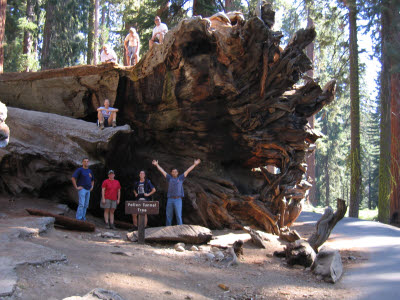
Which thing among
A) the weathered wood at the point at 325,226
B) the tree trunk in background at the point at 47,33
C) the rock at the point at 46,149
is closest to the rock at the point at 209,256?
the weathered wood at the point at 325,226

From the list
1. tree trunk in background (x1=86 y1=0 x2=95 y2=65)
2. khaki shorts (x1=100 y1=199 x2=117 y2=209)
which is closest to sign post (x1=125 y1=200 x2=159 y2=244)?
khaki shorts (x1=100 y1=199 x2=117 y2=209)

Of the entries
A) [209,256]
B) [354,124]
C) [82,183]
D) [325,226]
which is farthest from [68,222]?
[354,124]

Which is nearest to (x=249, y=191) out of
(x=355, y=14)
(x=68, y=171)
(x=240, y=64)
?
(x=240, y=64)

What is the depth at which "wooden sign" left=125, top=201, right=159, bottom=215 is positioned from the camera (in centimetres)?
721

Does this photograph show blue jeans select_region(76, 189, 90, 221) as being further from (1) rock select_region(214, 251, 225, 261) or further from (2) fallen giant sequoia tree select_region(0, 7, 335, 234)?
(1) rock select_region(214, 251, 225, 261)

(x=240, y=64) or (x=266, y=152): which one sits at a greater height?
(x=240, y=64)

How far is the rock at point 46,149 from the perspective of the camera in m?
9.54

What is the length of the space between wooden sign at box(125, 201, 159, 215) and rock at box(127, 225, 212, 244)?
2.00 feet

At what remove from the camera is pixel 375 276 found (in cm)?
582

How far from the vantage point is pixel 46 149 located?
31.7ft

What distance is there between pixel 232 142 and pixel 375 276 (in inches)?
251

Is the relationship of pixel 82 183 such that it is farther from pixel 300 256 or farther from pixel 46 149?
pixel 300 256

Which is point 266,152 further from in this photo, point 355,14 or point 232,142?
point 355,14

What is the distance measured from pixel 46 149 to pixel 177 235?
4783 mm
